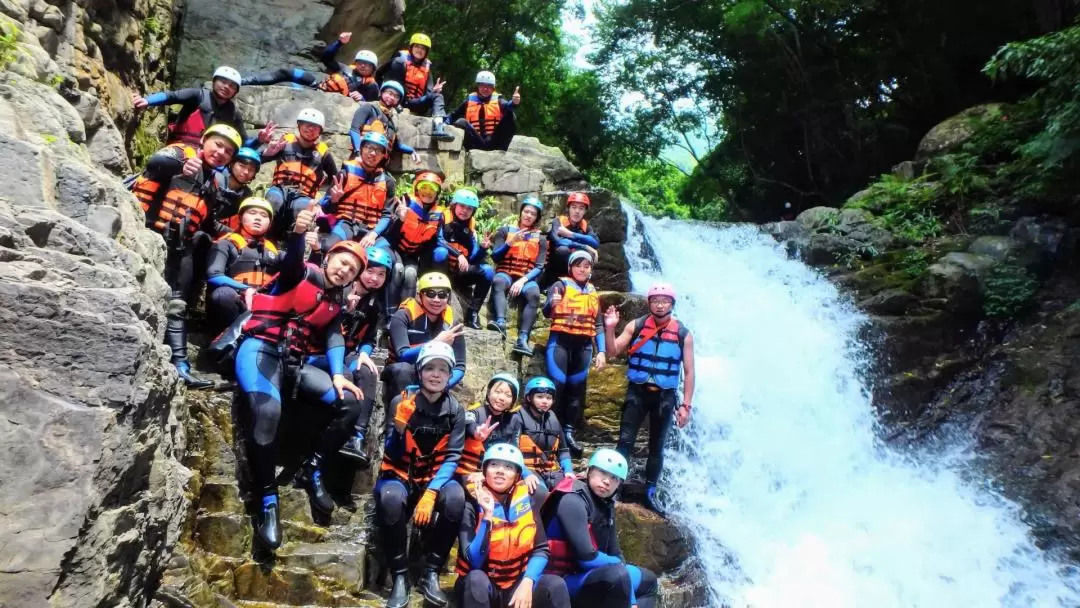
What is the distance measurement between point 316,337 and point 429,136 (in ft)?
22.2

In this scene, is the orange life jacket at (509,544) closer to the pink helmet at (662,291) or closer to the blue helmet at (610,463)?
the blue helmet at (610,463)

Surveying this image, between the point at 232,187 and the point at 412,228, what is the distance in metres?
2.05

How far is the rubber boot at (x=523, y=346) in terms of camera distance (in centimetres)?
823

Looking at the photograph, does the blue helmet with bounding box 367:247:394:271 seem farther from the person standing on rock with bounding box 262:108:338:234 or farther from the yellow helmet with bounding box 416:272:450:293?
the person standing on rock with bounding box 262:108:338:234

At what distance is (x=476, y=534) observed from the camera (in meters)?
4.86

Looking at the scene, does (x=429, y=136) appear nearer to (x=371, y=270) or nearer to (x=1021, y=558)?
(x=371, y=270)

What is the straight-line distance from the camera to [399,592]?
489 cm

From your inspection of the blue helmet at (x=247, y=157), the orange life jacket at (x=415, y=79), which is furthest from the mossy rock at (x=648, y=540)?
the orange life jacket at (x=415, y=79)

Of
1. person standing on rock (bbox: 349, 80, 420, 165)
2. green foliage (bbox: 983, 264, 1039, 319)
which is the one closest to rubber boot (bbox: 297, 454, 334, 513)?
person standing on rock (bbox: 349, 80, 420, 165)

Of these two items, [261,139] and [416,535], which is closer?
[416,535]

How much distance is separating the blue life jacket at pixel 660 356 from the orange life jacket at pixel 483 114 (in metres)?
6.34

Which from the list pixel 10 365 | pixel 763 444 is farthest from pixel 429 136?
pixel 10 365

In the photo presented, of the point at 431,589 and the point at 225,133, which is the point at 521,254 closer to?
the point at 225,133

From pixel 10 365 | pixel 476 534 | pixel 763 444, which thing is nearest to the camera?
pixel 10 365
